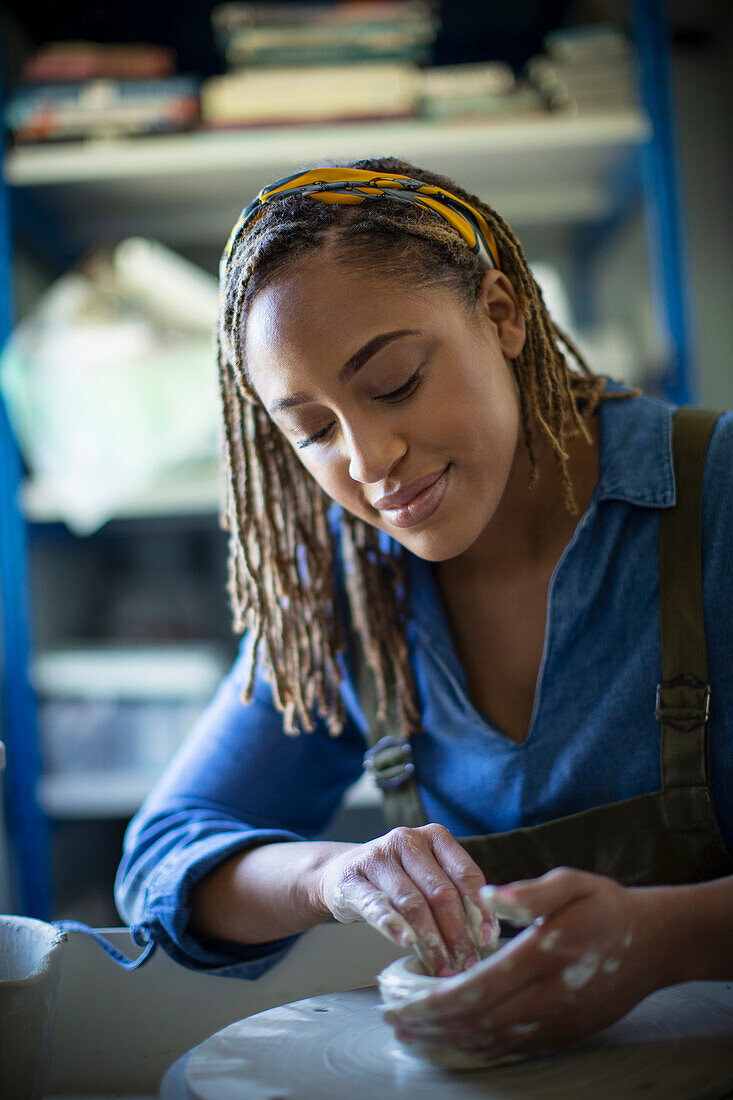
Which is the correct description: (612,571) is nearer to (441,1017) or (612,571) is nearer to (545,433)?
(545,433)

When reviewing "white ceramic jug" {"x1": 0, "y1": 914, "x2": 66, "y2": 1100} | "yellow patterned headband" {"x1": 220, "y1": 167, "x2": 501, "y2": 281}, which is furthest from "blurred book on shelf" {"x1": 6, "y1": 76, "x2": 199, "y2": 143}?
"white ceramic jug" {"x1": 0, "y1": 914, "x2": 66, "y2": 1100}

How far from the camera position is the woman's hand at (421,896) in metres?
0.60

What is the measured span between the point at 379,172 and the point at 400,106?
95 cm

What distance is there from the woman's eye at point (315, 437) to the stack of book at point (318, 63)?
1069mm

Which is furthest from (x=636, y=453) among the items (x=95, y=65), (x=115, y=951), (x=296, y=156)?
(x=95, y=65)

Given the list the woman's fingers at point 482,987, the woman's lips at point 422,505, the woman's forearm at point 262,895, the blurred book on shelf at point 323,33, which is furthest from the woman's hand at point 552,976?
the blurred book on shelf at point 323,33

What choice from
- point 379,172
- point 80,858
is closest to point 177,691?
point 80,858

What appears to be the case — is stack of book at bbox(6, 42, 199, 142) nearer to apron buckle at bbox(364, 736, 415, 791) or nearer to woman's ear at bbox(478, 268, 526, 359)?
woman's ear at bbox(478, 268, 526, 359)

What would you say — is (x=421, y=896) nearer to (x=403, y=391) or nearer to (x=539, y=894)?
(x=539, y=894)

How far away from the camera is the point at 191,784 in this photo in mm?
895

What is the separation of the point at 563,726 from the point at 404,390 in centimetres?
31

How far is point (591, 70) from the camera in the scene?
1.65 meters

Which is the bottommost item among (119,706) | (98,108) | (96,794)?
(96,794)

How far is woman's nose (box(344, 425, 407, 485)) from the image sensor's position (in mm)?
737
